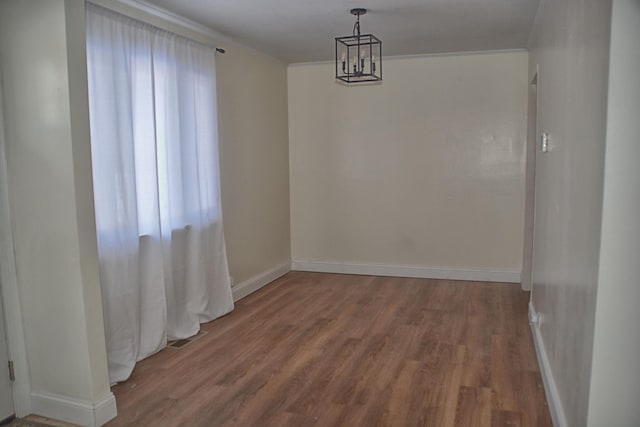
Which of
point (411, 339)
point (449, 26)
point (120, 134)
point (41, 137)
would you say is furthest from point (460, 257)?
point (41, 137)

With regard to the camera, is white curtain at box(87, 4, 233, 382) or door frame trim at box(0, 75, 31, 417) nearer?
→ door frame trim at box(0, 75, 31, 417)

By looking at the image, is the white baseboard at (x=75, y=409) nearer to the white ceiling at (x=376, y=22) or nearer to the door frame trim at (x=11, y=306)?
the door frame trim at (x=11, y=306)

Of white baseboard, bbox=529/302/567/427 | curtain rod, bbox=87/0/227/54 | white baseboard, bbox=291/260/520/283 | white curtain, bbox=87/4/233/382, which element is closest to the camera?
white baseboard, bbox=529/302/567/427

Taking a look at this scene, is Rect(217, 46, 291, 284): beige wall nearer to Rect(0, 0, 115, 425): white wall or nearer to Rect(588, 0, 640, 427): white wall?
Rect(0, 0, 115, 425): white wall

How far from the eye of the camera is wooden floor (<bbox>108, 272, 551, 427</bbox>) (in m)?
2.75

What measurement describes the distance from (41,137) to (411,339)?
283 cm

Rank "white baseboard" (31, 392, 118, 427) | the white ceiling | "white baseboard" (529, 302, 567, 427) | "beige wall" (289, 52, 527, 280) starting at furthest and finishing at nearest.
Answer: "beige wall" (289, 52, 527, 280) → the white ceiling → "white baseboard" (31, 392, 118, 427) → "white baseboard" (529, 302, 567, 427)

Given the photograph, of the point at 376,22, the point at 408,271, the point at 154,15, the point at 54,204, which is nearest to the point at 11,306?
the point at 54,204

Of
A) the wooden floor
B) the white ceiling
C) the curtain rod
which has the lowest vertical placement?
the wooden floor

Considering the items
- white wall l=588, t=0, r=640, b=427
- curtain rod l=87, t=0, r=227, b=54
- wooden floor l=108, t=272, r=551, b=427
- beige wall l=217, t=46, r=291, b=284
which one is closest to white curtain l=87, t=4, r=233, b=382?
curtain rod l=87, t=0, r=227, b=54

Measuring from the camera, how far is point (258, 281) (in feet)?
17.5

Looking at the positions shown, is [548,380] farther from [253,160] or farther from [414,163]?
[253,160]

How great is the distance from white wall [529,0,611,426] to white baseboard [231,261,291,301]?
275 cm

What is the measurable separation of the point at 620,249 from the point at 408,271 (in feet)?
13.7
